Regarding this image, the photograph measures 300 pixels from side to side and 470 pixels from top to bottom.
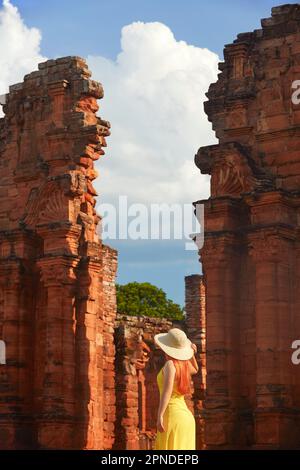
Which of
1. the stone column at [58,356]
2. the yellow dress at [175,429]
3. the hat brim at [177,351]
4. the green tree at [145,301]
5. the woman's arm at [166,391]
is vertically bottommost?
the yellow dress at [175,429]

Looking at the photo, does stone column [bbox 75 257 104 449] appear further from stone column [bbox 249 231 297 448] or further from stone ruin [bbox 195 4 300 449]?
stone column [bbox 249 231 297 448]

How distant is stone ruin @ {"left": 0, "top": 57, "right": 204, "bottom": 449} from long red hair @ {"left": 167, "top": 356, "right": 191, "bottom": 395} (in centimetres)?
750

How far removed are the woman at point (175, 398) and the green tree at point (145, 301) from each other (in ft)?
132

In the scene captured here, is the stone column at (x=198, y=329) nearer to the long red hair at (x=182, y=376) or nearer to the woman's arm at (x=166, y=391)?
the long red hair at (x=182, y=376)

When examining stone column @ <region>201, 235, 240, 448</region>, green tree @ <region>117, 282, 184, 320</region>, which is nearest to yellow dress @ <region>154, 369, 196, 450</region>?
stone column @ <region>201, 235, 240, 448</region>

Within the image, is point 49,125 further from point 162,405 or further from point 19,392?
point 162,405

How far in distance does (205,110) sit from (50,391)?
6136 mm

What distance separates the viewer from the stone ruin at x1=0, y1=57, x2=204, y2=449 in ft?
78.8

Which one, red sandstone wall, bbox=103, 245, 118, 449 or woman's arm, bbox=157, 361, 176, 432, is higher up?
red sandstone wall, bbox=103, 245, 118, 449

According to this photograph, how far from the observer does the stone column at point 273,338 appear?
20.5m

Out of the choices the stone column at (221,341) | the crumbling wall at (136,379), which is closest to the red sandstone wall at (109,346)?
the crumbling wall at (136,379)

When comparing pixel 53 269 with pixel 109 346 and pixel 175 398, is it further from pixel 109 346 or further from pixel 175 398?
pixel 175 398

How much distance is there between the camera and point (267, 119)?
22.1 metres

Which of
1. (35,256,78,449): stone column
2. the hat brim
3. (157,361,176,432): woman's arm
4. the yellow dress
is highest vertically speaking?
(35,256,78,449): stone column
